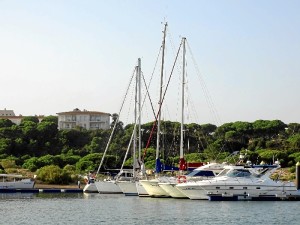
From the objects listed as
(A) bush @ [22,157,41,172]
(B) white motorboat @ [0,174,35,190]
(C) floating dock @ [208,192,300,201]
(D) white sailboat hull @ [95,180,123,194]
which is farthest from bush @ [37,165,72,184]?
(C) floating dock @ [208,192,300,201]

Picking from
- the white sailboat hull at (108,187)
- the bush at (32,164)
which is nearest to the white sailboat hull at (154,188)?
the white sailboat hull at (108,187)

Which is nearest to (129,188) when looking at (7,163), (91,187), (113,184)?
(113,184)

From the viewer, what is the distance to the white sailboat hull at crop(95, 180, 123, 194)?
6692 cm

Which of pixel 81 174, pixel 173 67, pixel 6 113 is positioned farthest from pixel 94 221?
pixel 6 113

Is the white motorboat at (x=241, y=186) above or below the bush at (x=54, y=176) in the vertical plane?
below

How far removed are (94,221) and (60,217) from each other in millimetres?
3323

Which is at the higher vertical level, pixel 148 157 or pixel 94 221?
pixel 148 157

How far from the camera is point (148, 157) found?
8894cm

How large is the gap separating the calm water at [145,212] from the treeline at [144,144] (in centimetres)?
2693

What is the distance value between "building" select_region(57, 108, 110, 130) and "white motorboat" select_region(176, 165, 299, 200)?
113 m

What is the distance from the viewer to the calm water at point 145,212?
41.3 meters

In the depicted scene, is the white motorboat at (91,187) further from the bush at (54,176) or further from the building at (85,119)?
the building at (85,119)

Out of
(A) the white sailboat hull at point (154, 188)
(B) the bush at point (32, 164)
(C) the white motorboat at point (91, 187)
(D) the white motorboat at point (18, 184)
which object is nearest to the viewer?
(A) the white sailboat hull at point (154, 188)

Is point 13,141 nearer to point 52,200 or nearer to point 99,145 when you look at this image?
point 99,145
